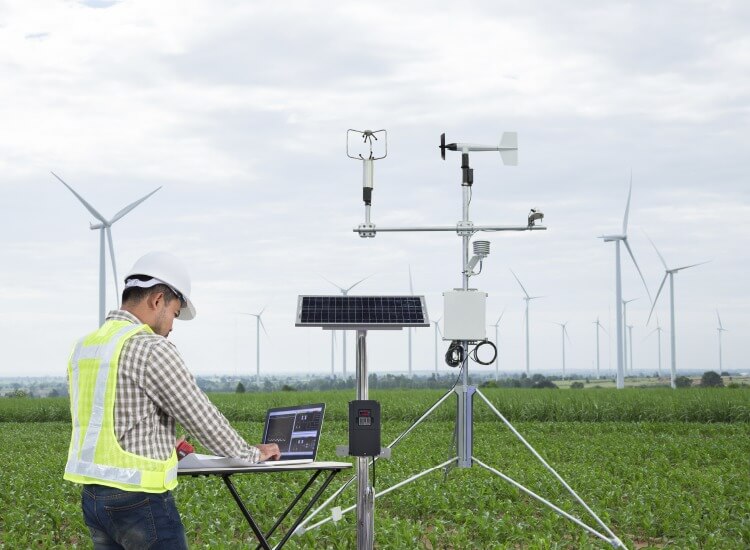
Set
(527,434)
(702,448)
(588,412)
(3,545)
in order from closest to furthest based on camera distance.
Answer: (3,545) < (702,448) < (527,434) < (588,412)

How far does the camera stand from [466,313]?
8484 millimetres

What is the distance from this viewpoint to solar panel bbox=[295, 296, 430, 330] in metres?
5.30

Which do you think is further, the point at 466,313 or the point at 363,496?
the point at 466,313

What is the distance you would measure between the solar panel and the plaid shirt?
69.6 inches

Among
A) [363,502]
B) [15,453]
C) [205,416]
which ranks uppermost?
[205,416]

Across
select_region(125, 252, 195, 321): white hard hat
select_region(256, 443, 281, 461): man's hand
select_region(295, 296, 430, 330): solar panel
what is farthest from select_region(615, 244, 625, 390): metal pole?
select_region(125, 252, 195, 321): white hard hat

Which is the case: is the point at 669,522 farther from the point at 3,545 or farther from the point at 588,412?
the point at 588,412

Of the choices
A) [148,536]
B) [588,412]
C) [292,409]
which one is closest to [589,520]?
[292,409]

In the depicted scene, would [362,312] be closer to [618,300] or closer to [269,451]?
[269,451]

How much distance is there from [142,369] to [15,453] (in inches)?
500

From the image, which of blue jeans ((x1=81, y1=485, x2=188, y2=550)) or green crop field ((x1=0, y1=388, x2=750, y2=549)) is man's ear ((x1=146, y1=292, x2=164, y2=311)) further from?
green crop field ((x1=0, y1=388, x2=750, y2=549))

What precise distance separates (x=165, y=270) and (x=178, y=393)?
57cm

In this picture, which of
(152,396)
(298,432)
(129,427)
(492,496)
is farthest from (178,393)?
(492,496)

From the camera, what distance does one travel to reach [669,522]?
8188mm
